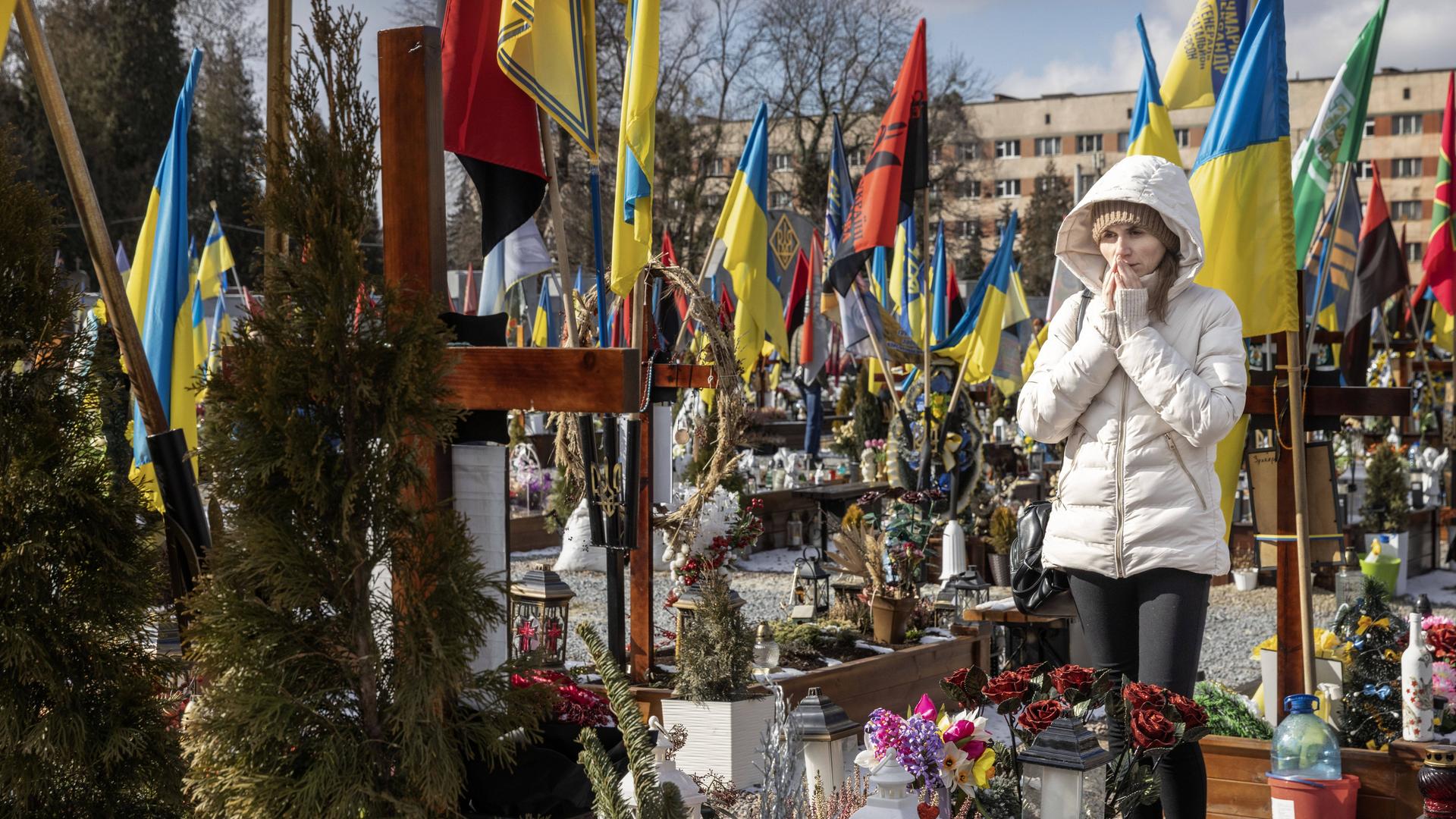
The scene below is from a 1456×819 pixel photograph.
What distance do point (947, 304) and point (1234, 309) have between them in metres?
14.8

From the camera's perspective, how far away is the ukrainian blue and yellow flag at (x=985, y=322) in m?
14.7

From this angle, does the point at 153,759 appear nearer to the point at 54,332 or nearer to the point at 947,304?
the point at 54,332

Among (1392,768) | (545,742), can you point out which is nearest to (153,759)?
(545,742)

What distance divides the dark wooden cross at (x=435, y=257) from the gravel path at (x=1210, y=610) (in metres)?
5.99

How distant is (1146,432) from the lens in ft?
11.8

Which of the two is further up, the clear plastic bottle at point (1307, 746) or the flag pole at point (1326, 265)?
the flag pole at point (1326, 265)

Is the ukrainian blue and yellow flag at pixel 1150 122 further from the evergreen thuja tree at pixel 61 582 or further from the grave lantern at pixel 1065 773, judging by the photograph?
the evergreen thuja tree at pixel 61 582

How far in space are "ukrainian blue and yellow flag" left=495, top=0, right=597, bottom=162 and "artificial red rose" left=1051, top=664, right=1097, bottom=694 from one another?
2.41m

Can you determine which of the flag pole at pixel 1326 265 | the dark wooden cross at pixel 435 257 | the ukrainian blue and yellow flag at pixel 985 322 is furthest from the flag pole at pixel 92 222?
the ukrainian blue and yellow flag at pixel 985 322

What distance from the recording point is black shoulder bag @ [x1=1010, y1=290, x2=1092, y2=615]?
4434 mm

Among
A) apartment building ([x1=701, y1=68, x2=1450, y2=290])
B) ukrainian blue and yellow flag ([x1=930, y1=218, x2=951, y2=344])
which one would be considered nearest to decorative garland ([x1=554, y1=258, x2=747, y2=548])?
ukrainian blue and yellow flag ([x1=930, y1=218, x2=951, y2=344])

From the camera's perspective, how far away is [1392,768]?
14.4 ft

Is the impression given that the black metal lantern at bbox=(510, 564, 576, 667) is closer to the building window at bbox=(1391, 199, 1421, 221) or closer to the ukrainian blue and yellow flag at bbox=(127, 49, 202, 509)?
the ukrainian blue and yellow flag at bbox=(127, 49, 202, 509)

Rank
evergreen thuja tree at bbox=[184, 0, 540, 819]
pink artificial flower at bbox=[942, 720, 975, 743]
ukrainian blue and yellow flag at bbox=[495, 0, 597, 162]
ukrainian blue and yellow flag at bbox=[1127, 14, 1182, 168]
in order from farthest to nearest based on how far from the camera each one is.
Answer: ukrainian blue and yellow flag at bbox=[1127, 14, 1182, 168], ukrainian blue and yellow flag at bbox=[495, 0, 597, 162], pink artificial flower at bbox=[942, 720, 975, 743], evergreen thuja tree at bbox=[184, 0, 540, 819]
